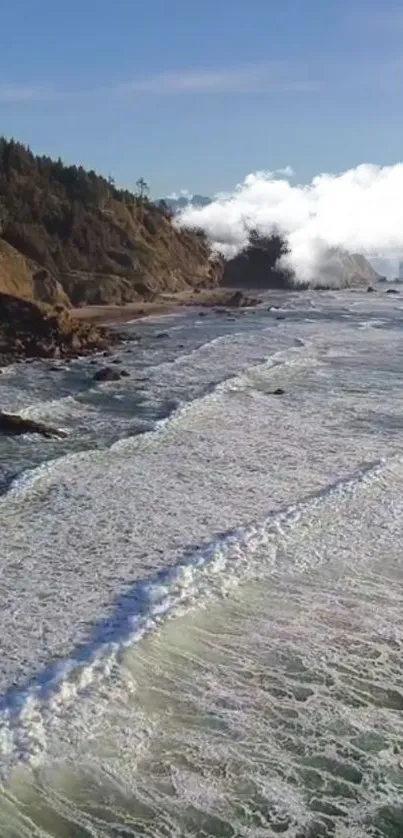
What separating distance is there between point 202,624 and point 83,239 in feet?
229

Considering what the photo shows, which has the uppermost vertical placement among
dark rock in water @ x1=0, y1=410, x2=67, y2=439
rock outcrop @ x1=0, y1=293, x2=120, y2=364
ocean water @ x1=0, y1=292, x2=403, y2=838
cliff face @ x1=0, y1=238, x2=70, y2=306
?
cliff face @ x1=0, y1=238, x2=70, y2=306

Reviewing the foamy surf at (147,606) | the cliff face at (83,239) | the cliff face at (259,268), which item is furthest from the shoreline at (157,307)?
the foamy surf at (147,606)

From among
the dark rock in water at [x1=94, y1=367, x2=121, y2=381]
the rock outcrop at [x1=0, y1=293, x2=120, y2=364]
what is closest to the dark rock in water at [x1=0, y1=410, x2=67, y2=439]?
the dark rock in water at [x1=94, y1=367, x2=121, y2=381]

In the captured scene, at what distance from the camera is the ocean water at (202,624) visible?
30.7 ft

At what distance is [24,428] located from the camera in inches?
968

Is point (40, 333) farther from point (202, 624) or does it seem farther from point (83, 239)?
point (83, 239)

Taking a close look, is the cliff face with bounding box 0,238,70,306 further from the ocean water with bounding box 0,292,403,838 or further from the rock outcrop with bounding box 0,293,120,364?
the ocean water with bounding box 0,292,403,838

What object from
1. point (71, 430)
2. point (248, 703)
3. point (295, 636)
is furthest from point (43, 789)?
point (71, 430)

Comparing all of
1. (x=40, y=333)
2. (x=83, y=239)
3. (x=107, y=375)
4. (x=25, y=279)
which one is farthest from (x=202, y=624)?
(x=83, y=239)

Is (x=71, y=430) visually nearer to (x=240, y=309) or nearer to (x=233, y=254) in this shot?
(x=240, y=309)

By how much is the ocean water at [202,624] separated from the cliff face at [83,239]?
37.6 metres

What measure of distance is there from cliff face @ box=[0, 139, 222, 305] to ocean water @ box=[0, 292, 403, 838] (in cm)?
3762

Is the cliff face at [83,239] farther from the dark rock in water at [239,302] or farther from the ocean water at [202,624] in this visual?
the ocean water at [202,624]

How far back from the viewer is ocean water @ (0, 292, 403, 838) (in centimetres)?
937
